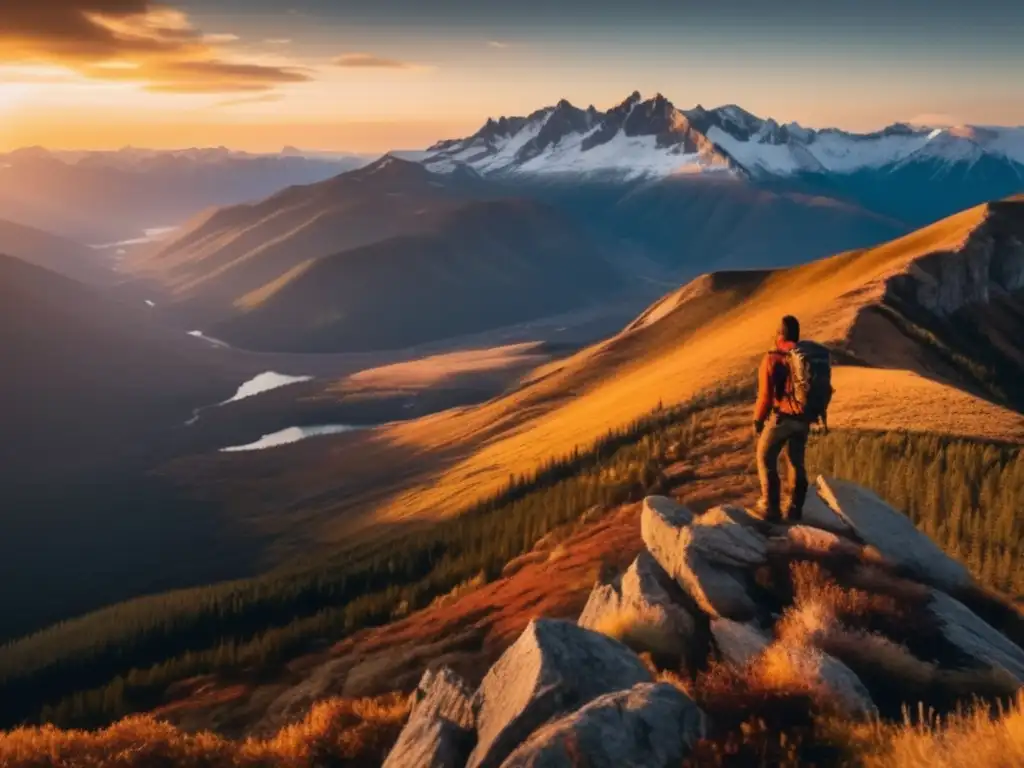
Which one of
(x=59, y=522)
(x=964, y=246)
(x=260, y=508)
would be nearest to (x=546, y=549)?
(x=964, y=246)

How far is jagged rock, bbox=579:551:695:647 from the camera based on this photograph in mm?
15039

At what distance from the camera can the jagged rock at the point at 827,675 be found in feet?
36.4

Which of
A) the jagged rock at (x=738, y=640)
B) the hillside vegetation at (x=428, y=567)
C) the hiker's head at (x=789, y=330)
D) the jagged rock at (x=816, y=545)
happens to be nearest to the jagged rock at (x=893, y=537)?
the jagged rock at (x=816, y=545)

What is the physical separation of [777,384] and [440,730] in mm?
10769

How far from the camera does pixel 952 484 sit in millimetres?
30859

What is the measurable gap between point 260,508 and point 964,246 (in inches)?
4777

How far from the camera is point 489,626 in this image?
1005 inches

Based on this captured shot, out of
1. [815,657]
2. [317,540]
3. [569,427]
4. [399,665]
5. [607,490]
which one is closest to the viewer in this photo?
[815,657]

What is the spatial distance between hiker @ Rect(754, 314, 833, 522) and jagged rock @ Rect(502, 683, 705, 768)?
8366mm

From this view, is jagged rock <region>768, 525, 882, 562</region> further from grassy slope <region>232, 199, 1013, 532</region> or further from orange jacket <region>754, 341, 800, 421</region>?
grassy slope <region>232, 199, 1013, 532</region>

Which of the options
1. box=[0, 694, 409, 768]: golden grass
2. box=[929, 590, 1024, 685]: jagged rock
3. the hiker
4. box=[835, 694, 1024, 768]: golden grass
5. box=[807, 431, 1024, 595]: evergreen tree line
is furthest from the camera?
box=[807, 431, 1024, 595]: evergreen tree line

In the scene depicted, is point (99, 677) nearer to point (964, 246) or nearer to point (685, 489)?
point (685, 489)

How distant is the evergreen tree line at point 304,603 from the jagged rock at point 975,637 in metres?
22.1

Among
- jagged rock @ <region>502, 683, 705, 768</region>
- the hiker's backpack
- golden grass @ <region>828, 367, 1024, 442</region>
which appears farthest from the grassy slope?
jagged rock @ <region>502, 683, 705, 768</region>
